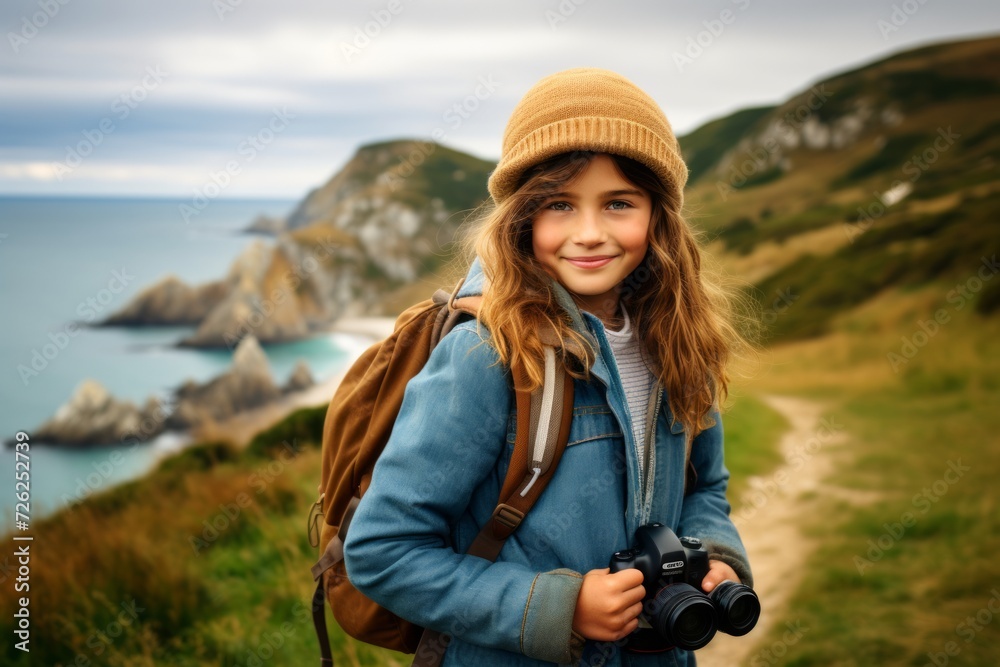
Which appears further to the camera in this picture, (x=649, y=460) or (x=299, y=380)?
(x=299, y=380)

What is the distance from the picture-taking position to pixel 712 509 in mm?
1945

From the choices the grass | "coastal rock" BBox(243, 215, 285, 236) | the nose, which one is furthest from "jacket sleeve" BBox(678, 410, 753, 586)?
"coastal rock" BBox(243, 215, 285, 236)

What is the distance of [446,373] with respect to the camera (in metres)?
1.47

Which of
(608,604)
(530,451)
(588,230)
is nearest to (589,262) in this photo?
(588,230)

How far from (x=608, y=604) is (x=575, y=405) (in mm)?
411

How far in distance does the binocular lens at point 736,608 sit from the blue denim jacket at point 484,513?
0.25 meters

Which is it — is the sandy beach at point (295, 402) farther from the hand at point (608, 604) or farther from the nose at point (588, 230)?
the hand at point (608, 604)

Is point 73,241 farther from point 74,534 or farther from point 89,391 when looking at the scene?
point 74,534

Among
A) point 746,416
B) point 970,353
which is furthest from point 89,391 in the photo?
point 970,353

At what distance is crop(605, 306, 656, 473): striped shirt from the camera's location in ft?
5.68

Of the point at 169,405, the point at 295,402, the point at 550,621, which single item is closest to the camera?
the point at 550,621

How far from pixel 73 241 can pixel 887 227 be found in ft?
144
